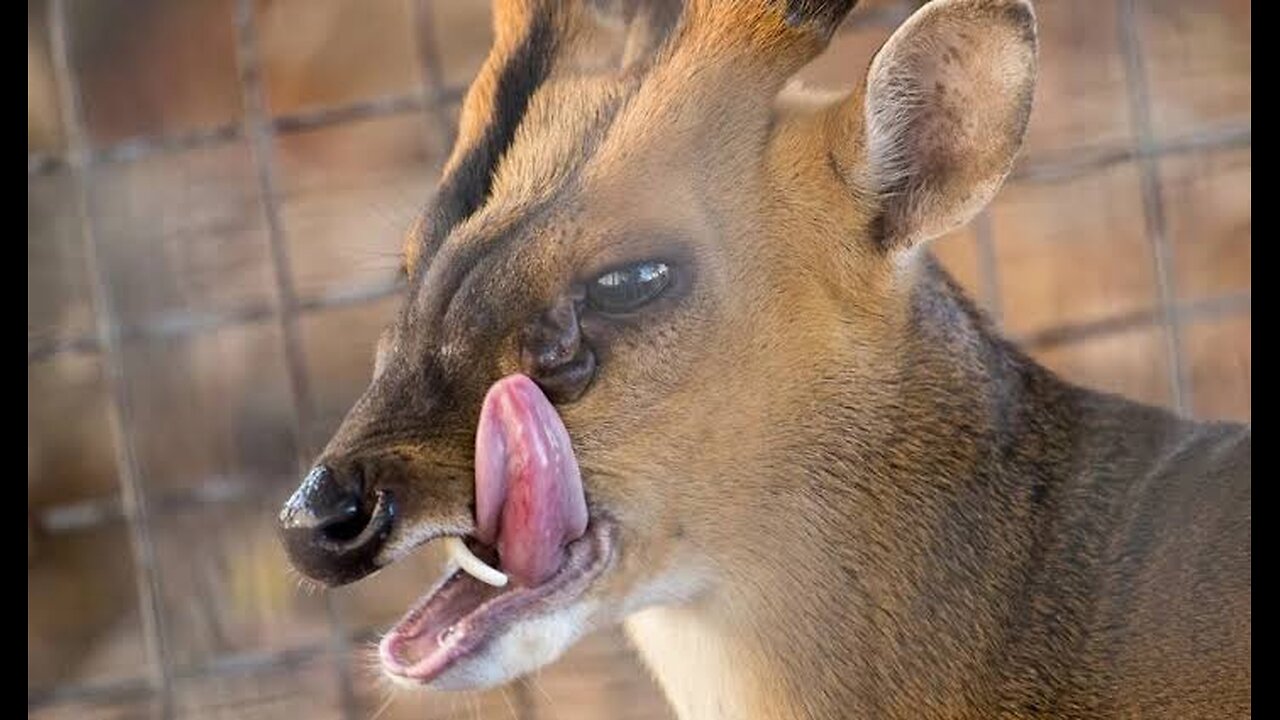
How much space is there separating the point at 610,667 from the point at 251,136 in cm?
99

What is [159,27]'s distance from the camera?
3.68 meters

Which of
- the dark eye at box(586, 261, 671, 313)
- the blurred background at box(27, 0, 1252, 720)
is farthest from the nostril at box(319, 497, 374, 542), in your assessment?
the blurred background at box(27, 0, 1252, 720)

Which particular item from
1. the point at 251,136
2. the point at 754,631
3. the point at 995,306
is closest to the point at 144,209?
the point at 251,136

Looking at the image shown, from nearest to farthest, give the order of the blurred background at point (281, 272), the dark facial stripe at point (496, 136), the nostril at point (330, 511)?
1. the nostril at point (330, 511)
2. the dark facial stripe at point (496, 136)
3. the blurred background at point (281, 272)

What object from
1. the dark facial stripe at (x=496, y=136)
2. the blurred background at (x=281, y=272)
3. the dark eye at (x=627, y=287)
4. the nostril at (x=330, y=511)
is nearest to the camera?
the nostril at (x=330, y=511)

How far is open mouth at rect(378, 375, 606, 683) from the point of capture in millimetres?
1485

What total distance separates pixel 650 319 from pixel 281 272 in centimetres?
142

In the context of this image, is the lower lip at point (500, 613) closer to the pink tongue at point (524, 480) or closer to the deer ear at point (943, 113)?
the pink tongue at point (524, 480)

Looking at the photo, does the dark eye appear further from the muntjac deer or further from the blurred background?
the blurred background

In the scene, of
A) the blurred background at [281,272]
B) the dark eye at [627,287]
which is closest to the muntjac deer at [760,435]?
the dark eye at [627,287]

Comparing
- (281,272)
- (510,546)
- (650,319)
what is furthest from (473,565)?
(281,272)

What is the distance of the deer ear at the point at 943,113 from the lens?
1563mm

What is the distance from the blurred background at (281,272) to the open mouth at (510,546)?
1.29m

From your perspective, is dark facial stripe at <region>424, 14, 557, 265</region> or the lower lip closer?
the lower lip
